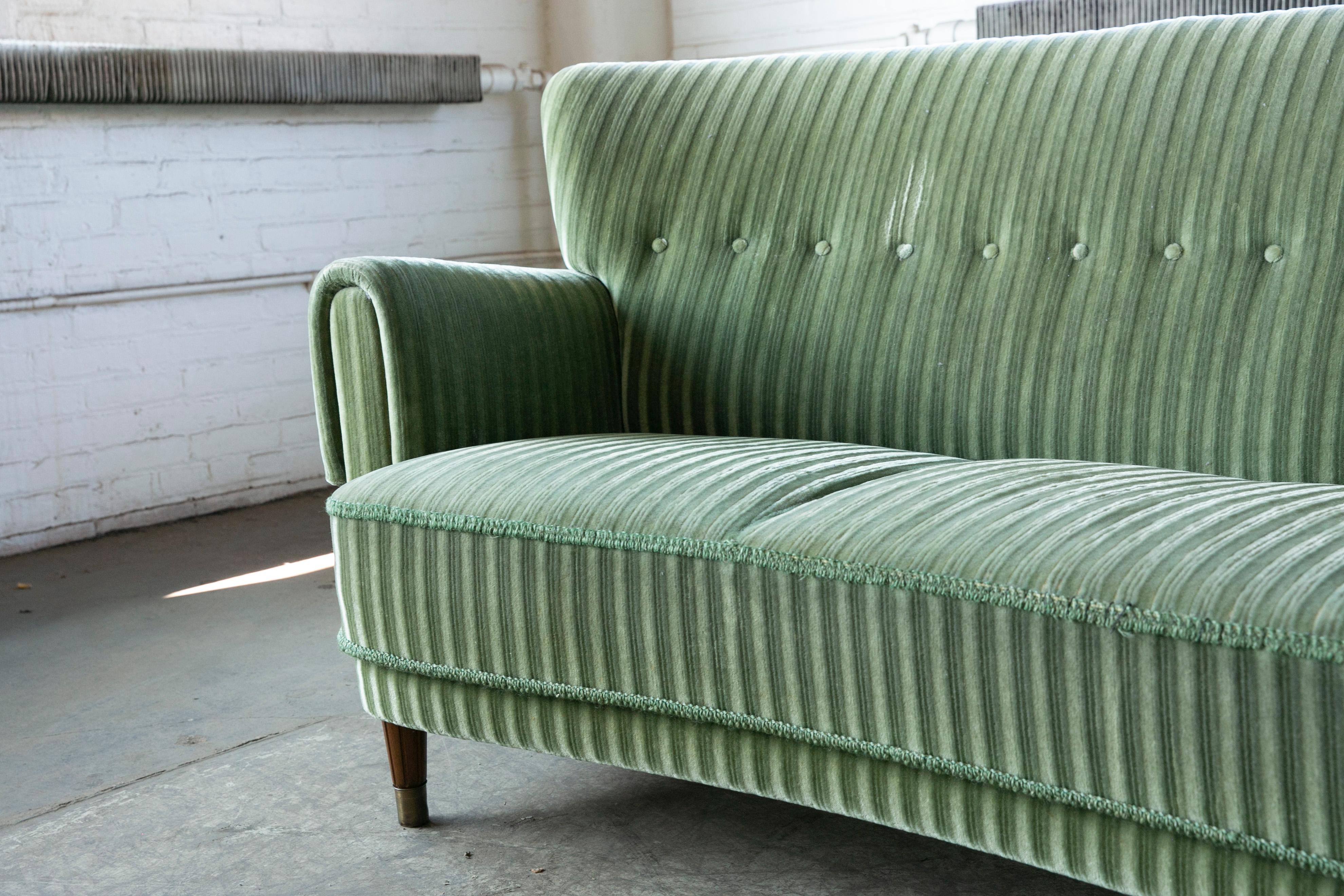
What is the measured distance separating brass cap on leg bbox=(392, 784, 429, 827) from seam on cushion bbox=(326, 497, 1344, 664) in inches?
13.4

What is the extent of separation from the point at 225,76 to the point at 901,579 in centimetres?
271

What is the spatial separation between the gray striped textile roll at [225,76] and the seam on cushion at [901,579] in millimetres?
2004

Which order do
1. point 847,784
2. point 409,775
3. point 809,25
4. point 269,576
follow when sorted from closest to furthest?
point 847,784 < point 409,775 < point 269,576 < point 809,25

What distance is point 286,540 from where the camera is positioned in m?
3.12

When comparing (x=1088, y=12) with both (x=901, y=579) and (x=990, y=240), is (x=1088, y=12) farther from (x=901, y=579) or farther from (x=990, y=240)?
(x=901, y=579)

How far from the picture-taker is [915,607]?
1093 millimetres

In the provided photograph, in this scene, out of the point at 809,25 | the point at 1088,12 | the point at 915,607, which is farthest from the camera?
the point at 809,25

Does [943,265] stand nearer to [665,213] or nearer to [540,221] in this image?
[665,213]

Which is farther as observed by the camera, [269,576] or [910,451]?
[269,576]

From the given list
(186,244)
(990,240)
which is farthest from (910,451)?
(186,244)

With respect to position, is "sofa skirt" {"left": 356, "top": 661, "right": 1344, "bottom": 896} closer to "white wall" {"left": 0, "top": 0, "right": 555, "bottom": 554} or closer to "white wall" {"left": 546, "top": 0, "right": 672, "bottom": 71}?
"white wall" {"left": 0, "top": 0, "right": 555, "bottom": 554}

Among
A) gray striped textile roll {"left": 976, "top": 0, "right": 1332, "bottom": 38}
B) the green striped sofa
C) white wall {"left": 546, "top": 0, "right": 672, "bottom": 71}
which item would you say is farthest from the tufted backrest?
white wall {"left": 546, "top": 0, "right": 672, "bottom": 71}

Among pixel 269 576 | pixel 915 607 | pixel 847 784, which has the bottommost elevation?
pixel 269 576

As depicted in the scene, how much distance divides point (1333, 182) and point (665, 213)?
854mm
